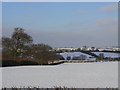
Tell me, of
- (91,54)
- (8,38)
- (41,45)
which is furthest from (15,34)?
(91,54)

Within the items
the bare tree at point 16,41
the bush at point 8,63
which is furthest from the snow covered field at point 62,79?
the bare tree at point 16,41

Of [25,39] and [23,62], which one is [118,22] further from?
[25,39]

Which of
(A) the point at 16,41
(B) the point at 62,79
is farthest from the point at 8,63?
(B) the point at 62,79

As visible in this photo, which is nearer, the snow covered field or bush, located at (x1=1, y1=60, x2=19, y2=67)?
the snow covered field

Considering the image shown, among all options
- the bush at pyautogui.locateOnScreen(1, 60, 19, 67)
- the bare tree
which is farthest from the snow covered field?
the bare tree

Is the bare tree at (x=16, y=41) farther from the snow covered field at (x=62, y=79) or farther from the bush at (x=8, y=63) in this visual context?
the snow covered field at (x=62, y=79)

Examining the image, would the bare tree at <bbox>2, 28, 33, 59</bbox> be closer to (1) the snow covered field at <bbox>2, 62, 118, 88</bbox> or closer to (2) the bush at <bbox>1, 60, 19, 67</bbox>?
(2) the bush at <bbox>1, 60, 19, 67</bbox>

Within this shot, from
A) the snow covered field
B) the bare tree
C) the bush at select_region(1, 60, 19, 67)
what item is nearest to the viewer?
the snow covered field

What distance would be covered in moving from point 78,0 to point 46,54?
42.3ft

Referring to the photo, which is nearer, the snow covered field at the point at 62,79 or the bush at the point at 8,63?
the snow covered field at the point at 62,79

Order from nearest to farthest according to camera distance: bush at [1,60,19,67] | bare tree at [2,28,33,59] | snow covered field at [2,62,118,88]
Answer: snow covered field at [2,62,118,88]
bush at [1,60,19,67]
bare tree at [2,28,33,59]

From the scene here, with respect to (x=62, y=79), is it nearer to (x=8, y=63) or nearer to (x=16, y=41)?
(x=8, y=63)

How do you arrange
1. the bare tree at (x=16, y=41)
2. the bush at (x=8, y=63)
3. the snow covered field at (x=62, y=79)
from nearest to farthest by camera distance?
the snow covered field at (x=62, y=79) → the bush at (x=8, y=63) → the bare tree at (x=16, y=41)

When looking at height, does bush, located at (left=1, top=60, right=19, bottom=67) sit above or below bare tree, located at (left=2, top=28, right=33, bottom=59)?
below
